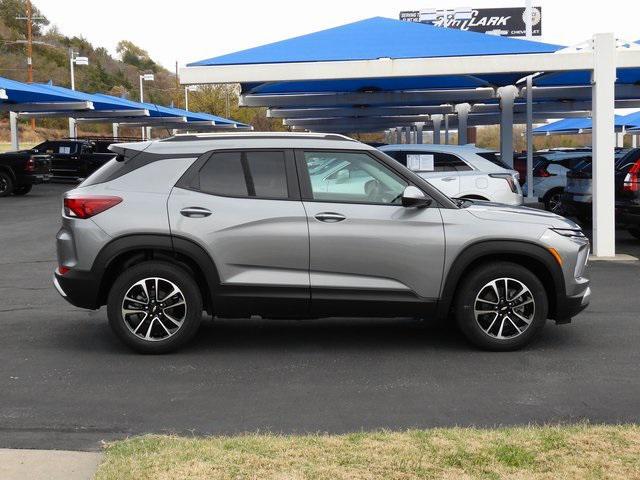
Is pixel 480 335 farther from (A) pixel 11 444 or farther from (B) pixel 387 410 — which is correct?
(A) pixel 11 444

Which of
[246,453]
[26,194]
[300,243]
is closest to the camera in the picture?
[246,453]

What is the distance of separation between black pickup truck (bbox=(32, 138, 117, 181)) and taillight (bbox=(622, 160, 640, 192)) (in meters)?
20.9

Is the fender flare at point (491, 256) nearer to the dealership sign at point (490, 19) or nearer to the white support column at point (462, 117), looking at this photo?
the white support column at point (462, 117)

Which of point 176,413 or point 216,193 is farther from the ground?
point 216,193

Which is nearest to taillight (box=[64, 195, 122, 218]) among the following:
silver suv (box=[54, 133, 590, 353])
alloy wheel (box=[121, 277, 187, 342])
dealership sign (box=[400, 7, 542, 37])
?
silver suv (box=[54, 133, 590, 353])

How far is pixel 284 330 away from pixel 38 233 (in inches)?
393

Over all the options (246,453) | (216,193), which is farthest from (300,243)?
(246,453)

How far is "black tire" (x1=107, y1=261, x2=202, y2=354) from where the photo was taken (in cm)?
737

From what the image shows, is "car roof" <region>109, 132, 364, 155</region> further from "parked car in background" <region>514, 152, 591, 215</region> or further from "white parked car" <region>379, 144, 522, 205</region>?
"parked car in background" <region>514, 152, 591, 215</region>

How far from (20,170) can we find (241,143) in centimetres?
2065

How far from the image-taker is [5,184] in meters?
27.0

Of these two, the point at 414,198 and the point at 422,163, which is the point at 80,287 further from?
the point at 422,163

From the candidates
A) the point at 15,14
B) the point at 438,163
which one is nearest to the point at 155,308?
the point at 438,163

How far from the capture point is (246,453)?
4926mm
